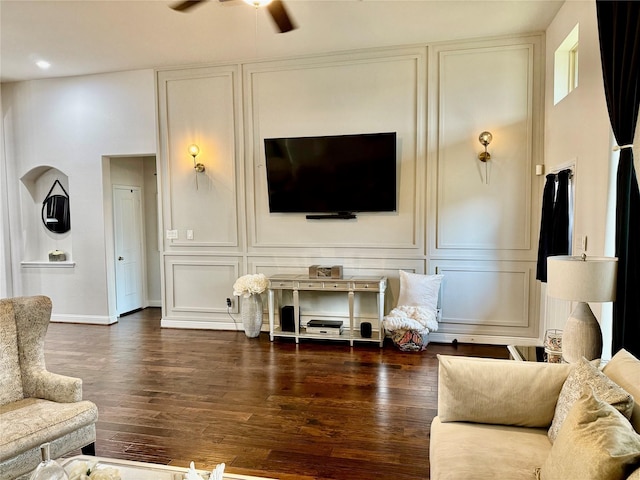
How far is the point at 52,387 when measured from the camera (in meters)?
2.34

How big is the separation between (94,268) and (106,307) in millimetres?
589

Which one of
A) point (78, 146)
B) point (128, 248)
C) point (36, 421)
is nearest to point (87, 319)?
point (128, 248)

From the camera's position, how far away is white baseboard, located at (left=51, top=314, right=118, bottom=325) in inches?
229

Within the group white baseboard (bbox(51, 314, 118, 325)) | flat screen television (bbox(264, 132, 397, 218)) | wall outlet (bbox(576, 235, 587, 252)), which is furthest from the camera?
white baseboard (bbox(51, 314, 118, 325))

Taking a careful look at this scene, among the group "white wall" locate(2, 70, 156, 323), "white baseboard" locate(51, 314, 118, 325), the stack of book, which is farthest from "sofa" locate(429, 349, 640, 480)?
"white baseboard" locate(51, 314, 118, 325)

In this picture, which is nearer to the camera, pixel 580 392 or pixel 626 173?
pixel 580 392

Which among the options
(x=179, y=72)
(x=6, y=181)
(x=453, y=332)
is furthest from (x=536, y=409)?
(x=6, y=181)

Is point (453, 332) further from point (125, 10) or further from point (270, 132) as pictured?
point (125, 10)

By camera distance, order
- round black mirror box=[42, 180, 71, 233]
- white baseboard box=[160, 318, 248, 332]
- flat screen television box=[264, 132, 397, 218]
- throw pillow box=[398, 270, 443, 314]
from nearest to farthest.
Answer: throw pillow box=[398, 270, 443, 314] < flat screen television box=[264, 132, 397, 218] < white baseboard box=[160, 318, 248, 332] < round black mirror box=[42, 180, 71, 233]

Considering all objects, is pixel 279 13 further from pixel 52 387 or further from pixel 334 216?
pixel 52 387

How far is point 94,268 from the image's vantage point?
5828 mm

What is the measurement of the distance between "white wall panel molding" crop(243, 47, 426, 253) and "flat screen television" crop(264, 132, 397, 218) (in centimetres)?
16

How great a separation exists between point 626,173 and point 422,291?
250cm

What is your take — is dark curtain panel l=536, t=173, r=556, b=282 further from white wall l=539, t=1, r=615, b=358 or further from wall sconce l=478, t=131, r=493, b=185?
wall sconce l=478, t=131, r=493, b=185
